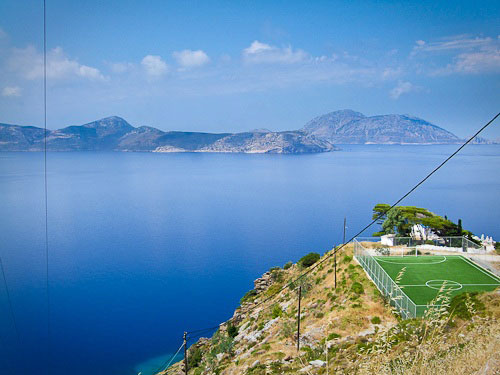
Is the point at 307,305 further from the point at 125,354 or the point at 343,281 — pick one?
the point at 125,354

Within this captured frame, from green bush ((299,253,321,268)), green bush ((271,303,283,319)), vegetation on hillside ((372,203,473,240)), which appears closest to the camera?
green bush ((271,303,283,319))

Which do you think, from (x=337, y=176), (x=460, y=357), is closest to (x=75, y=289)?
(x=460, y=357)

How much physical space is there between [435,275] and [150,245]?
120ft

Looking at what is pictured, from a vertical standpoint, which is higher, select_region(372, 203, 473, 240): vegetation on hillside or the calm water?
select_region(372, 203, 473, 240): vegetation on hillside

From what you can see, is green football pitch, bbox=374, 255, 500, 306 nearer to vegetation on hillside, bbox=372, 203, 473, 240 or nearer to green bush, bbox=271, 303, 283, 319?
green bush, bbox=271, 303, 283, 319

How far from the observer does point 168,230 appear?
5641 centimetres

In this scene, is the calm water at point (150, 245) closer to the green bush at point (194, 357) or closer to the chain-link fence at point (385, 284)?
the green bush at point (194, 357)

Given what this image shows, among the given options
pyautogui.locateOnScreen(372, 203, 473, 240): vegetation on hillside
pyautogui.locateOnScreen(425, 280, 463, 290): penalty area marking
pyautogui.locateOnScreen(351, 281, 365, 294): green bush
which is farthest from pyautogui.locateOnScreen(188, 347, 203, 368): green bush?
pyautogui.locateOnScreen(372, 203, 473, 240): vegetation on hillside

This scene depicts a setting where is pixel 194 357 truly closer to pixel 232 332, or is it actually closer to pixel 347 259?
pixel 232 332

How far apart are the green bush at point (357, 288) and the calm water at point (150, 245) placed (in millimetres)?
15773

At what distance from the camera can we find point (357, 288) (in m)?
17.9

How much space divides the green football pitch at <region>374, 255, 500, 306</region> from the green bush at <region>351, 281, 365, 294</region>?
1633 millimetres

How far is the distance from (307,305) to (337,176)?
97.3 meters

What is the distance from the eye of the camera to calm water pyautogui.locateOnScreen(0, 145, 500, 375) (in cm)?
2989
